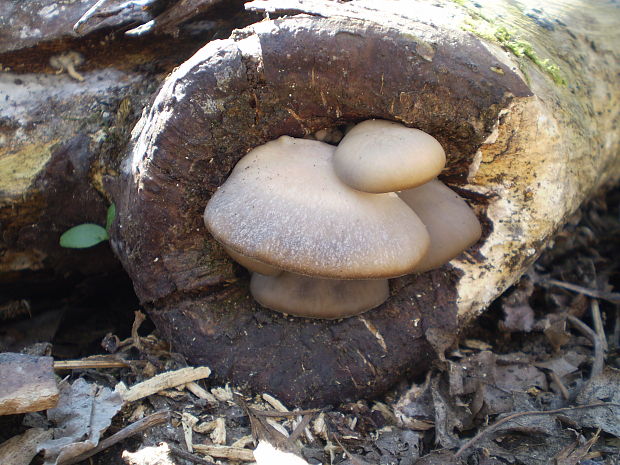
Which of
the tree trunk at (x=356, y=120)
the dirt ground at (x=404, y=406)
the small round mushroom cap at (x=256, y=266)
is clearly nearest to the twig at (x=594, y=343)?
the dirt ground at (x=404, y=406)

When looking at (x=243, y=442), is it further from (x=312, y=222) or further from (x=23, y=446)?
(x=312, y=222)

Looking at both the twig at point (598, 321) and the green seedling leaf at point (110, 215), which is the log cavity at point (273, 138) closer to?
the green seedling leaf at point (110, 215)

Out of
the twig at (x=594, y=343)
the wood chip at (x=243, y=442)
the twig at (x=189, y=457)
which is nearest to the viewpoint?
the twig at (x=189, y=457)

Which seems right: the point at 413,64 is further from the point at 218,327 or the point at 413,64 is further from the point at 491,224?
the point at 218,327

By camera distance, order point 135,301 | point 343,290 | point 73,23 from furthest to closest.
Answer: point 135,301 → point 73,23 → point 343,290

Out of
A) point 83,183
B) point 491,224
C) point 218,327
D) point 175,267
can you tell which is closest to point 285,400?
point 218,327

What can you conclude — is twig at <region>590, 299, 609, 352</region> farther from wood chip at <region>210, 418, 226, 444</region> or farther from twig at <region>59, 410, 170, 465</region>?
twig at <region>59, 410, 170, 465</region>

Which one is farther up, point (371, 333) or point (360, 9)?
point (360, 9)
